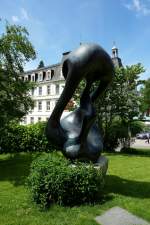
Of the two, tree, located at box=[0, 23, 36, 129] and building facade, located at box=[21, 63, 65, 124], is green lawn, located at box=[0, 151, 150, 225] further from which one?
building facade, located at box=[21, 63, 65, 124]

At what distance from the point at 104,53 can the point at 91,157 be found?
2641 mm

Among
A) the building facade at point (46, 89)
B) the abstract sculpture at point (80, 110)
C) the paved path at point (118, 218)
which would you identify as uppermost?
the building facade at point (46, 89)

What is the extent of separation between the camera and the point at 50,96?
5122 cm

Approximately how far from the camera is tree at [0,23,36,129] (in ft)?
36.9

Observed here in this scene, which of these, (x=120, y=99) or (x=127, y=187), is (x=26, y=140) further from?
(x=127, y=187)

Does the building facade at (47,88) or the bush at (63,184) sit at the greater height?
the building facade at (47,88)

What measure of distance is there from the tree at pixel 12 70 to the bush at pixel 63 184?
5331 millimetres

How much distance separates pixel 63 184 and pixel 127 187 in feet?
9.59

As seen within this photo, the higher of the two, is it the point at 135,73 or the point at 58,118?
the point at 135,73

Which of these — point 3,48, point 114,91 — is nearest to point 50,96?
point 114,91

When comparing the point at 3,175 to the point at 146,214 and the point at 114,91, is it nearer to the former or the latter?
the point at 146,214

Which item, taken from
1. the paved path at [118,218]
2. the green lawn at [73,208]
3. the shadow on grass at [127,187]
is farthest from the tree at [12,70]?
the paved path at [118,218]

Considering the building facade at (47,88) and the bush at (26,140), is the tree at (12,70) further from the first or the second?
the building facade at (47,88)

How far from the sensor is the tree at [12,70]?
36.9ft
